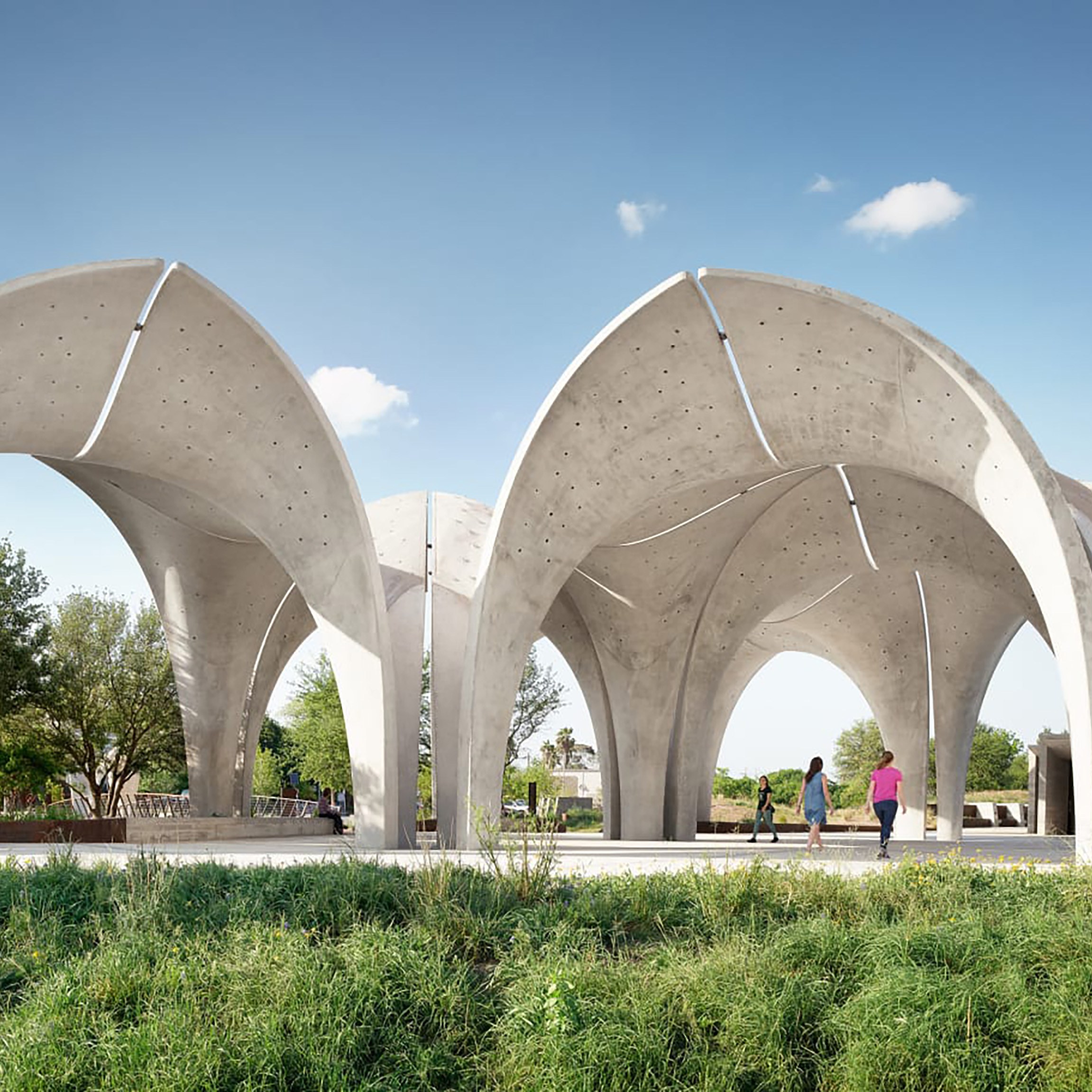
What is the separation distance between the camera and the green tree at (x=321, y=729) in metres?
37.4

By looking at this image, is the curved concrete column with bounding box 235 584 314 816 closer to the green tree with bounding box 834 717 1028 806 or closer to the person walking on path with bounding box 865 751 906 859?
the person walking on path with bounding box 865 751 906 859

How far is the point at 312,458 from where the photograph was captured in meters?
16.6

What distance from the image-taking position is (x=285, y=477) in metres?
16.8

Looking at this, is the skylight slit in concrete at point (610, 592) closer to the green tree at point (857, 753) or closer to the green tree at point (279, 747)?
the green tree at point (279, 747)

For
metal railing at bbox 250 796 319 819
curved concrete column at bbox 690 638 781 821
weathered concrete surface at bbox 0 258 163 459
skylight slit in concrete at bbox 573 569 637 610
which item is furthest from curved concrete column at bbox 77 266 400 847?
curved concrete column at bbox 690 638 781 821

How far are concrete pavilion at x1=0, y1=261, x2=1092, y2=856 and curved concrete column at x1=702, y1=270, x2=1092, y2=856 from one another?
0.13 ft

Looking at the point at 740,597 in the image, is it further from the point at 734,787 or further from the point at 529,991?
the point at 734,787

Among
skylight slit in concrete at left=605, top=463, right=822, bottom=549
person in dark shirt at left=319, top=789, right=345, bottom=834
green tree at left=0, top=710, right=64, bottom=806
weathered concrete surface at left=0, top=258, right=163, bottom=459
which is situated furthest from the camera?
→ person in dark shirt at left=319, top=789, right=345, bottom=834

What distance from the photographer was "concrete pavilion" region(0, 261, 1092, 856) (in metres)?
14.0

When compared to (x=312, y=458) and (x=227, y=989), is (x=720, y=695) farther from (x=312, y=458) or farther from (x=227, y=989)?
(x=227, y=989)

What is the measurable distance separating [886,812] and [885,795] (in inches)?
8.2

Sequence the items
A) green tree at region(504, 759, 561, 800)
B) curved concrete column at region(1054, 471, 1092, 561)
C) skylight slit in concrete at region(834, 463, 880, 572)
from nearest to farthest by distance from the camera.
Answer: curved concrete column at region(1054, 471, 1092, 561) → skylight slit in concrete at region(834, 463, 880, 572) → green tree at region(504, 759, 561, 800)

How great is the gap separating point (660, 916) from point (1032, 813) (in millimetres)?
26514

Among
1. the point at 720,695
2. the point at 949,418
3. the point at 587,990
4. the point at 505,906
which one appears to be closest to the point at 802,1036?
the point at 587,990
